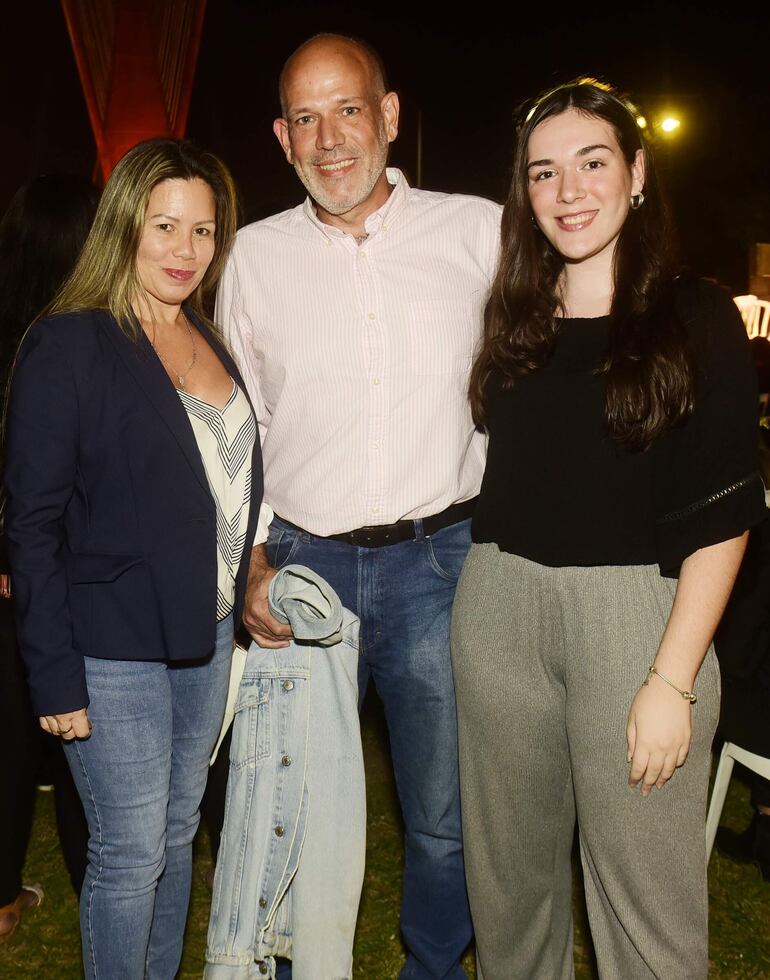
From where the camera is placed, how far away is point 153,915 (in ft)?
6.74

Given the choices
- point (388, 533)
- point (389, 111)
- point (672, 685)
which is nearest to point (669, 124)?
point (389, 111)

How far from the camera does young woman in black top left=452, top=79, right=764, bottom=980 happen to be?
165cm

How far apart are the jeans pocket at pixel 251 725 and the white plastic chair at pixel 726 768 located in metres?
1.32

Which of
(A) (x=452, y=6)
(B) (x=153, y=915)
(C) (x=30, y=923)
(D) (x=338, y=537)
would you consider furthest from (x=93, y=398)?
(A) (x=452, y=6)

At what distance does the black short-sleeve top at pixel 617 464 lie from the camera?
5.38 ft

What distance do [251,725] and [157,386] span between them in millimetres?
765

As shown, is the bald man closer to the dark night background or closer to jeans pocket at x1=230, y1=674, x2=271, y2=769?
A: jeans pocket at x1=230, y1=674, x2=271, y2=769

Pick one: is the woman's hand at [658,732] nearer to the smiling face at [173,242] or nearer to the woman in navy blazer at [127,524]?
the woman in navy blazer at [127,524]

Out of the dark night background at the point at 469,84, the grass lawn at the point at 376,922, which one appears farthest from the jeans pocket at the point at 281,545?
the dark night background at the point at 469,84

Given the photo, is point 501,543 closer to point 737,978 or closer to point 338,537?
Result: point 338,537

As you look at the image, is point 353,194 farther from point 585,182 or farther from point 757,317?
point 757,317

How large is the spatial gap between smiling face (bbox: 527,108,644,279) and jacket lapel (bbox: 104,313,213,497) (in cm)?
81

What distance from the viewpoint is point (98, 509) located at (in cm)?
182

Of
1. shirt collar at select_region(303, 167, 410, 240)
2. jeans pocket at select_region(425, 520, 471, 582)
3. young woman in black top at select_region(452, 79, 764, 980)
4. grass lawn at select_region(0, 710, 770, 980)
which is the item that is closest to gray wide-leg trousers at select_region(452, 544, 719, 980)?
young woman in black top at select_region(452, 79, 764, 980)
